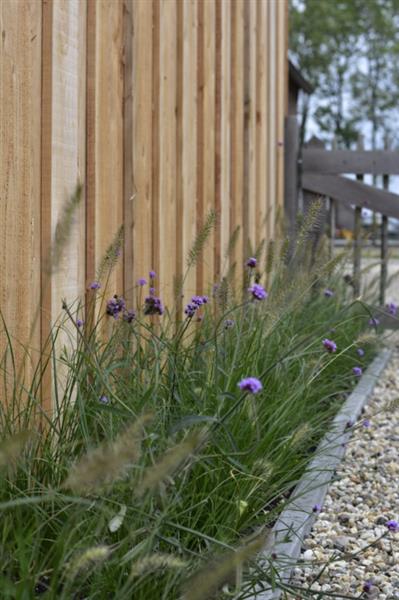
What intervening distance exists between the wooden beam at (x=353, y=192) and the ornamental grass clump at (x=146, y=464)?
108 inches

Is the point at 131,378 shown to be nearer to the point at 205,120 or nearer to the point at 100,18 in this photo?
the point at 100,18

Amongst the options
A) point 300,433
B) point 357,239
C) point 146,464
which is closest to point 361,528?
point 300,433

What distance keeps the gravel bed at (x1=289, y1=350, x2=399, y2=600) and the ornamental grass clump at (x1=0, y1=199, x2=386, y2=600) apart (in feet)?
0.51

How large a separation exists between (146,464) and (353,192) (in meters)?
4.20

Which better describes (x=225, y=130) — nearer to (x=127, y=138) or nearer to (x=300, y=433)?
(x=127, y=138)

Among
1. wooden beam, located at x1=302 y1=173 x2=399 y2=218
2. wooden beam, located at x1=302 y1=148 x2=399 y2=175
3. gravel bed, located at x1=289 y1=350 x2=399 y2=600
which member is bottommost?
gravel bed, located at x1=289 y1=350 x2=399 y2=600

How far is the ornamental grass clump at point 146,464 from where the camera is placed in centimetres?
135

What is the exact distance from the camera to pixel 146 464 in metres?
1.94

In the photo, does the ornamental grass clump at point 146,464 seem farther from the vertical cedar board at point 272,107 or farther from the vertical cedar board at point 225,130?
the vertical cedar board at point 272,107

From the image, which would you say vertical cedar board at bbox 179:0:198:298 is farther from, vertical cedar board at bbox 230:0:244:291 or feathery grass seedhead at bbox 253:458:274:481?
feathery grass seedhead at bbox 253:458:274:481

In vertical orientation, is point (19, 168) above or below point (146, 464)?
above

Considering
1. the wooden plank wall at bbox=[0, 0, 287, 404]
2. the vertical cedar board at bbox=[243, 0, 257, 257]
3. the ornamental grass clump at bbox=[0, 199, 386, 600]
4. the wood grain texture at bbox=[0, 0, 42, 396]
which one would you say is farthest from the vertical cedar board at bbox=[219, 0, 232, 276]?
the wood grain texture at bbox=[0, 0, 42, 396]

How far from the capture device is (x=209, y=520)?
1.99m

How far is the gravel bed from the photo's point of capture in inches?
84.1
